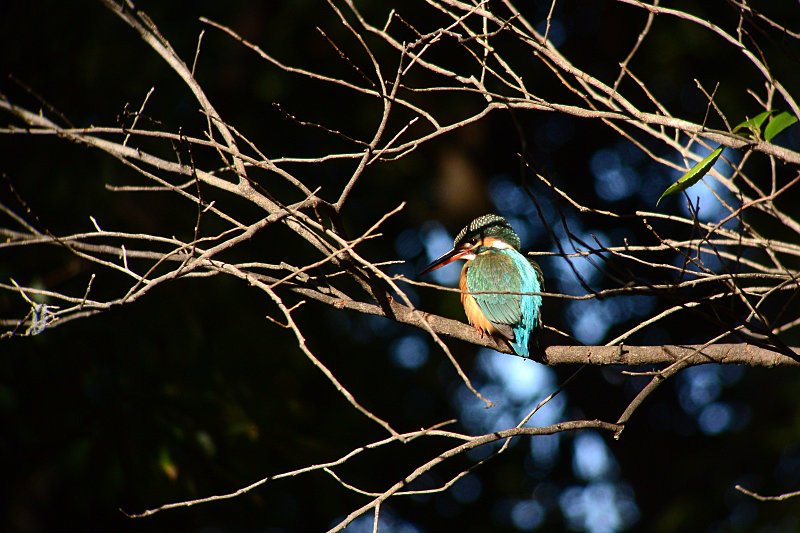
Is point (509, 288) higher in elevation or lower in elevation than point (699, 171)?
higher

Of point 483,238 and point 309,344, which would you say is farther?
point 309,344

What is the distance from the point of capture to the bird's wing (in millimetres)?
2502

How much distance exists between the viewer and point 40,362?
3057 mm

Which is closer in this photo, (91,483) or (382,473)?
(91,483)

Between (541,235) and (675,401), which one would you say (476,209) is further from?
(675,401)

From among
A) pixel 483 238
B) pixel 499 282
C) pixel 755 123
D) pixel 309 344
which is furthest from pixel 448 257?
pixel 755 123

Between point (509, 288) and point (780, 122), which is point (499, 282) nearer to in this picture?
point (509, 288)

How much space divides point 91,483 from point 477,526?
10.2 feet

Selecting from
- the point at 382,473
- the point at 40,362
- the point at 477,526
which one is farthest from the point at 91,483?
the point at 477,526

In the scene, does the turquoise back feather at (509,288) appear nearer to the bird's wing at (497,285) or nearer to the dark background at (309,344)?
the bird's wing at (497,285)

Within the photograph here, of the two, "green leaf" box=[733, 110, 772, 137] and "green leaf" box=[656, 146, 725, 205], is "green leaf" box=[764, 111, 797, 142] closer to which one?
"green leaf" box=[733, 110, 772, 137]

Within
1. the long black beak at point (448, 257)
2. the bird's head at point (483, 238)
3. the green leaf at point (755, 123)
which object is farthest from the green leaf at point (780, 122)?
the long black beak at point (448, 257)

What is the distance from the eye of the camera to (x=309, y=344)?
4.36 m

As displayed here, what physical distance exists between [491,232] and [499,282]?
1.41 feet
